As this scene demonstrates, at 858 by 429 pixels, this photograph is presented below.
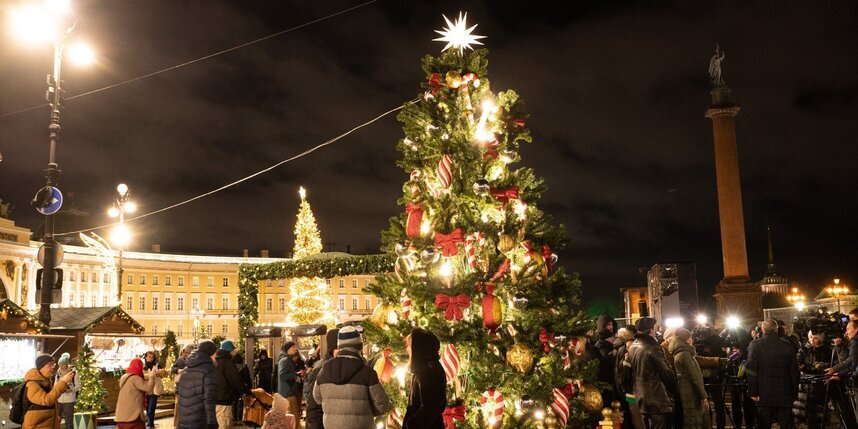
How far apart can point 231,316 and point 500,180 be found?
317ft

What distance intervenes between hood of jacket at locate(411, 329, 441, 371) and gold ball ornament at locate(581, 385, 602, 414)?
11.4 ft

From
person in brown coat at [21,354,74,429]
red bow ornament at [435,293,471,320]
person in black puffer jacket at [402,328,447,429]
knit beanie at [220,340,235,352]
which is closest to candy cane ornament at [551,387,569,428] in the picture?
red bow ornament at [435,293,471,320]

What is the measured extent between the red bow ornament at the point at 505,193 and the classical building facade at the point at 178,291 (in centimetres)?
7477

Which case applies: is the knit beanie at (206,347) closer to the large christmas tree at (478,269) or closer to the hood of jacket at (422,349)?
the large christmas tree at (478,269)

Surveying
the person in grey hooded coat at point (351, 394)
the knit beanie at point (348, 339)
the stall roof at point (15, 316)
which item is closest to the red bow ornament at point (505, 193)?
the knit beanie at point (348, 339)

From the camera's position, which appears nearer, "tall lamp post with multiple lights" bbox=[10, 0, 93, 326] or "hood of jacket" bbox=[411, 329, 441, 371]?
"hood of jacket" bbox=[411, 329, 441, 371]

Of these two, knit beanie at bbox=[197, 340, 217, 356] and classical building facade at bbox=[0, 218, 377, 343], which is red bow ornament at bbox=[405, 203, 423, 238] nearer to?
knit beanie at bbox=[197, 340, 217, 356]

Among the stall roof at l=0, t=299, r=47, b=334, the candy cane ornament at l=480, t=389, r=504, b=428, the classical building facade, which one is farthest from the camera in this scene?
the classical building facade

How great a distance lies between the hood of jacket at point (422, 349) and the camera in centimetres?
613

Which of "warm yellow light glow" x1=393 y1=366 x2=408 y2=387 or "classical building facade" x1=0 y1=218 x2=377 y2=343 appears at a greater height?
"classical building facade" x1=0 y1=218 x2=377 y2=343

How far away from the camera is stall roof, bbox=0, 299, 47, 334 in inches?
523

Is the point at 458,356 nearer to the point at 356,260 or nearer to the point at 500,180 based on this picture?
the point at 500,180

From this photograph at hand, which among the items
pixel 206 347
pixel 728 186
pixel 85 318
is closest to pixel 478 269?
pixel 206 347

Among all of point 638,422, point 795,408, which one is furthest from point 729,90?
point 638,422
